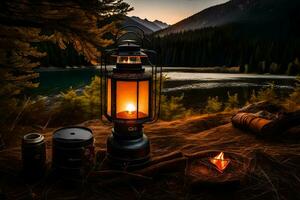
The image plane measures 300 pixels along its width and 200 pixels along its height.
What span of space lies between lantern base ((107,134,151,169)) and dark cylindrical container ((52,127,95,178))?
1.29ft

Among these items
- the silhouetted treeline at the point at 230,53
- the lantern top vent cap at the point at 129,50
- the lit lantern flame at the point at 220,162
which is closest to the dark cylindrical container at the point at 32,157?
the lantern top vent cap at the point at 129,50

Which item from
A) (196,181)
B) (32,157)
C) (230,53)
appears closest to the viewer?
(196,181)

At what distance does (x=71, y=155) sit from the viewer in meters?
3.43

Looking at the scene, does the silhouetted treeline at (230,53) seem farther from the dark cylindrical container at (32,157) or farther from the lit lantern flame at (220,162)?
the dark cylindrical container at (32,157)

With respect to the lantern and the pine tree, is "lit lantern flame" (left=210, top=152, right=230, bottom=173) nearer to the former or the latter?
the lantern

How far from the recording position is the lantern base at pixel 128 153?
373 cm

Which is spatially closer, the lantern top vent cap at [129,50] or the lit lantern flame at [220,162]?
the lit lantern flame at [220,162]

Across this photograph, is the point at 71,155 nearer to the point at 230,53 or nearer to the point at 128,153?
the point at 128,153

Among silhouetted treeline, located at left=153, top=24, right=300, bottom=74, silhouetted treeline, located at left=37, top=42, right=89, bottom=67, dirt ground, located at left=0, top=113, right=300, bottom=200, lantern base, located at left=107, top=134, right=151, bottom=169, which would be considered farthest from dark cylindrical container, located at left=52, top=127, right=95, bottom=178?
silhouetted treeline, located at left=153, top=24, right=300, bottom=74

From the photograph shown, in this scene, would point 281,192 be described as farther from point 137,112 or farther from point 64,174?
point 64,174

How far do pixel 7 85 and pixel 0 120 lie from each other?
0.62 metres

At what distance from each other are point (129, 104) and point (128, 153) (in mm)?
620

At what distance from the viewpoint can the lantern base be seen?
3730mm

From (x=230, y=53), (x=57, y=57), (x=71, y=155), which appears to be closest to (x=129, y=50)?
(x=71, y=155)
